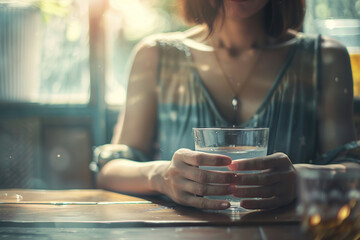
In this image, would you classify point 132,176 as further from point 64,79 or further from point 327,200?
point 64,79

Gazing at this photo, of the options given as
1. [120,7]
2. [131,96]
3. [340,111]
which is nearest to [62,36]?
[120,7]

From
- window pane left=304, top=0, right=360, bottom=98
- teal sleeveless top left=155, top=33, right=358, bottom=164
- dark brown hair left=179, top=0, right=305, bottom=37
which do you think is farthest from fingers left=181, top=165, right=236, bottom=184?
window pane left=304, top=0, right=360, bottom=98

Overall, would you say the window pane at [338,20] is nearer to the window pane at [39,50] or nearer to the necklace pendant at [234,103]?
the necklace pendant at [234,103]

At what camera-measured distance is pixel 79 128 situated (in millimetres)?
2268

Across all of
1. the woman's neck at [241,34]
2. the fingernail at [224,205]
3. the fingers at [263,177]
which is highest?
the woman's neck at [241,34]

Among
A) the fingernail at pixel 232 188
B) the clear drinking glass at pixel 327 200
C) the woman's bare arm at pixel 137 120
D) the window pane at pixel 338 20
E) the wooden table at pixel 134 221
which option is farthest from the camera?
the window pane at pixel 338 20

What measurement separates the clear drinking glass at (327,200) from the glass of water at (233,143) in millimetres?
236

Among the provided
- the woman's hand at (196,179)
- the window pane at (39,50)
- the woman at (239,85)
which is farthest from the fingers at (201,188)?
the window pane at (39,50)

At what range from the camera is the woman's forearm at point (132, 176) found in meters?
0.96

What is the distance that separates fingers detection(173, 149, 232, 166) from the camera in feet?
2.31

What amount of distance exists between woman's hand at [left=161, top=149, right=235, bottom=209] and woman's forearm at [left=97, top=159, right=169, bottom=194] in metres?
0.10

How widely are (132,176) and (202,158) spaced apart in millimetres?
376

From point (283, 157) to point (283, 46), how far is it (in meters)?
0.87

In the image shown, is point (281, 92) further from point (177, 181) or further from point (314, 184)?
point (314, 184)
